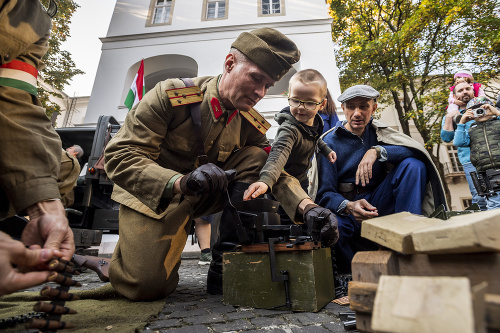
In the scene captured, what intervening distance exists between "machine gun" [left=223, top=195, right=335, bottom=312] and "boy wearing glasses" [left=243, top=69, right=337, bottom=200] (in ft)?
2.29

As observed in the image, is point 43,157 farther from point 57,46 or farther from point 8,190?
point 57,46

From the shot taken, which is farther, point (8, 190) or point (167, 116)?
point (167, 116)

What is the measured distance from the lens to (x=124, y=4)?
12.6 m

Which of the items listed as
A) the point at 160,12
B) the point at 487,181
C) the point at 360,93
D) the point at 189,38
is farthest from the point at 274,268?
the point at 160,12

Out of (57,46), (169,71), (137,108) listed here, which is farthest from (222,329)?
(57,46)

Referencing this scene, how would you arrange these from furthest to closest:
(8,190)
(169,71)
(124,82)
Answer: (169,71), (124,82), (8,190)

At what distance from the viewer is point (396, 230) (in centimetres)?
78

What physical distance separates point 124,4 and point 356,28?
1047cm

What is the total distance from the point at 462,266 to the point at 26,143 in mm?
1625

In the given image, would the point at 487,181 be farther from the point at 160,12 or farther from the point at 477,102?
the point at 160,12

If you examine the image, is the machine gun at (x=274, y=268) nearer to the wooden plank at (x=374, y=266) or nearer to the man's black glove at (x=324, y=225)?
the man's black glove at (x=324, y=225)

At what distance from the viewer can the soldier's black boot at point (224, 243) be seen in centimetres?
208

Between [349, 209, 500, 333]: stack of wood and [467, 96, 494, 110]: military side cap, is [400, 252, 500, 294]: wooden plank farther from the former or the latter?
[467, 96, 494, 110]: military side cap

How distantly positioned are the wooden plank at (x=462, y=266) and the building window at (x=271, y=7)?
497 inches
